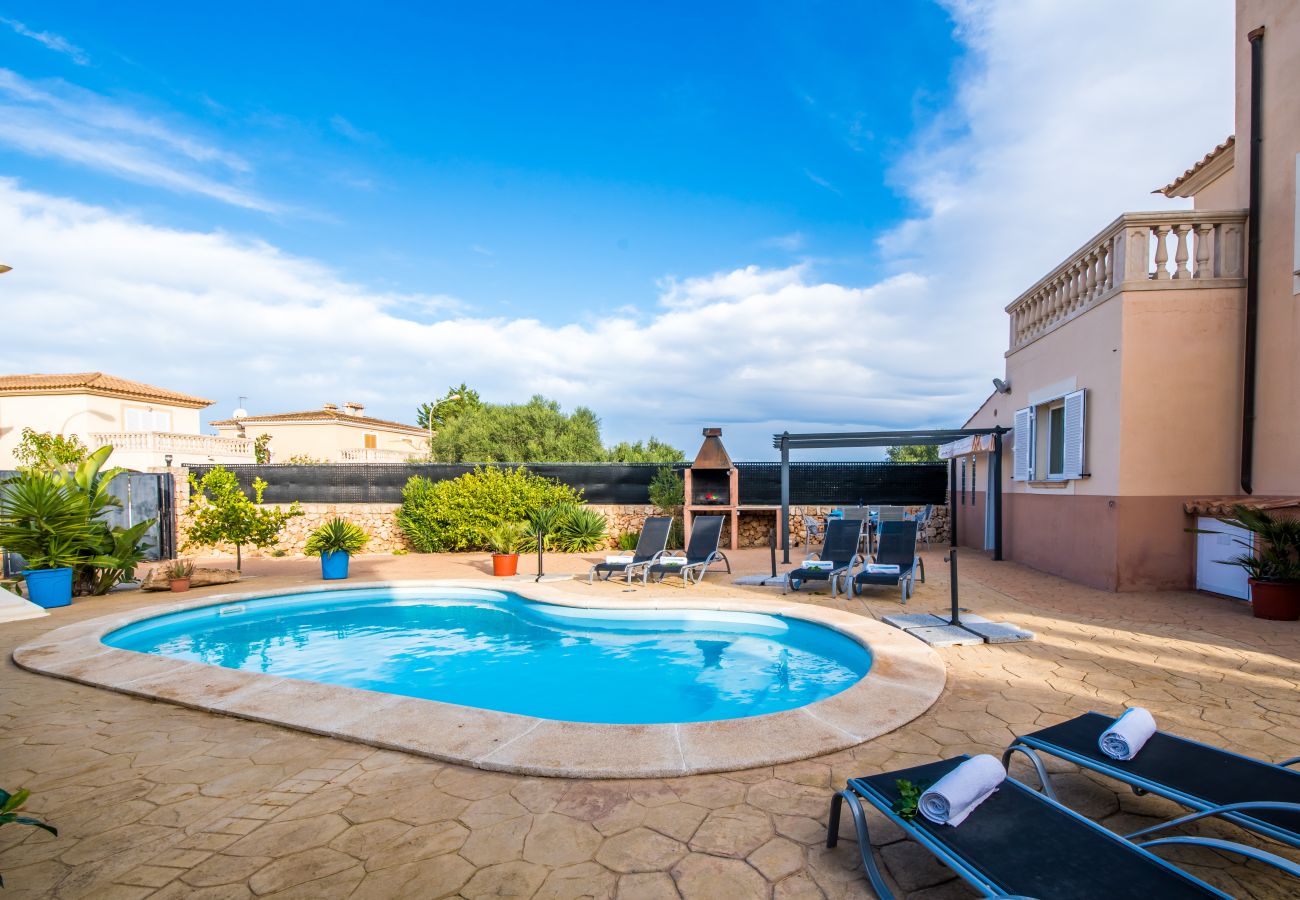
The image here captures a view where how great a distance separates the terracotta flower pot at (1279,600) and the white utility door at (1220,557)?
37cm

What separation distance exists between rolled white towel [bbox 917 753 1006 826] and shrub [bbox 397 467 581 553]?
1234cm

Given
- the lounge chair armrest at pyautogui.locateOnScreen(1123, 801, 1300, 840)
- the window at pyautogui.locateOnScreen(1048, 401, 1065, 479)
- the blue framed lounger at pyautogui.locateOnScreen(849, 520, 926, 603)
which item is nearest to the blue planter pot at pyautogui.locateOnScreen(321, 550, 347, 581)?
the blue framed lounger at pyautogui.locateOnScreen(849, 520, 926, 603)

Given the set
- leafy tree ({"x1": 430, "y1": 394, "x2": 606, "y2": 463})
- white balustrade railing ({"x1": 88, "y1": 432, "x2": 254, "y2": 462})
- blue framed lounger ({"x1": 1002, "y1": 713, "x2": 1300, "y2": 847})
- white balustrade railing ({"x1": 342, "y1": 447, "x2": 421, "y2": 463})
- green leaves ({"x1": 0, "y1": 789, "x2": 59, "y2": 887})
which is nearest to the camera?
green leaves ({"x1": 0, "y1": 789, "x2": 59, "y2": 887})

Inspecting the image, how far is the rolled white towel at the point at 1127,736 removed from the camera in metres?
2.77

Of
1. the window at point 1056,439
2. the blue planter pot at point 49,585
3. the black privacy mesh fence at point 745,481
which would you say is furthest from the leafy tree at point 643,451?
the blue planter pot at point 49,585

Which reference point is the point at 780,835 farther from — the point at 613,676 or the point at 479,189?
the point at 479,189

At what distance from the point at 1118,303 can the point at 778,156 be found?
858cm

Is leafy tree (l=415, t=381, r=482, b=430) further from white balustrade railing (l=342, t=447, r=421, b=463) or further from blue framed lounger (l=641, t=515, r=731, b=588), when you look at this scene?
blue framed lounger (l=641, t=515, r=731, b=588)

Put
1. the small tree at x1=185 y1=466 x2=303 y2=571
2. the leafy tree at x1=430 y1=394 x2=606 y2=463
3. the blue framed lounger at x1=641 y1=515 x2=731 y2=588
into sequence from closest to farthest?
the blue framed lounger at x1=641 y1=515 x2=731 y2=588
the small tree at x1=185 y1=466 x2=303 y2=571
the leafy tree at x1=430 y1=394 x2=606 y2=463

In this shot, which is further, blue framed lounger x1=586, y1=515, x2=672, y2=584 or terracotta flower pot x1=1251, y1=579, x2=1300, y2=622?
blue framed lounger x1=586, y1=515, x2=672, y2=584

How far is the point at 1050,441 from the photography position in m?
10.4

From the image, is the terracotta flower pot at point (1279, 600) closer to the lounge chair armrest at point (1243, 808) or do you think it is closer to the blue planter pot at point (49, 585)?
the lounge chair armrest at point (1243, 808)

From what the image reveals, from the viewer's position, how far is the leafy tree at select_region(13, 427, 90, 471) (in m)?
23.8

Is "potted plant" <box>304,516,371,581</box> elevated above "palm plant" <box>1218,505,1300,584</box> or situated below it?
below
